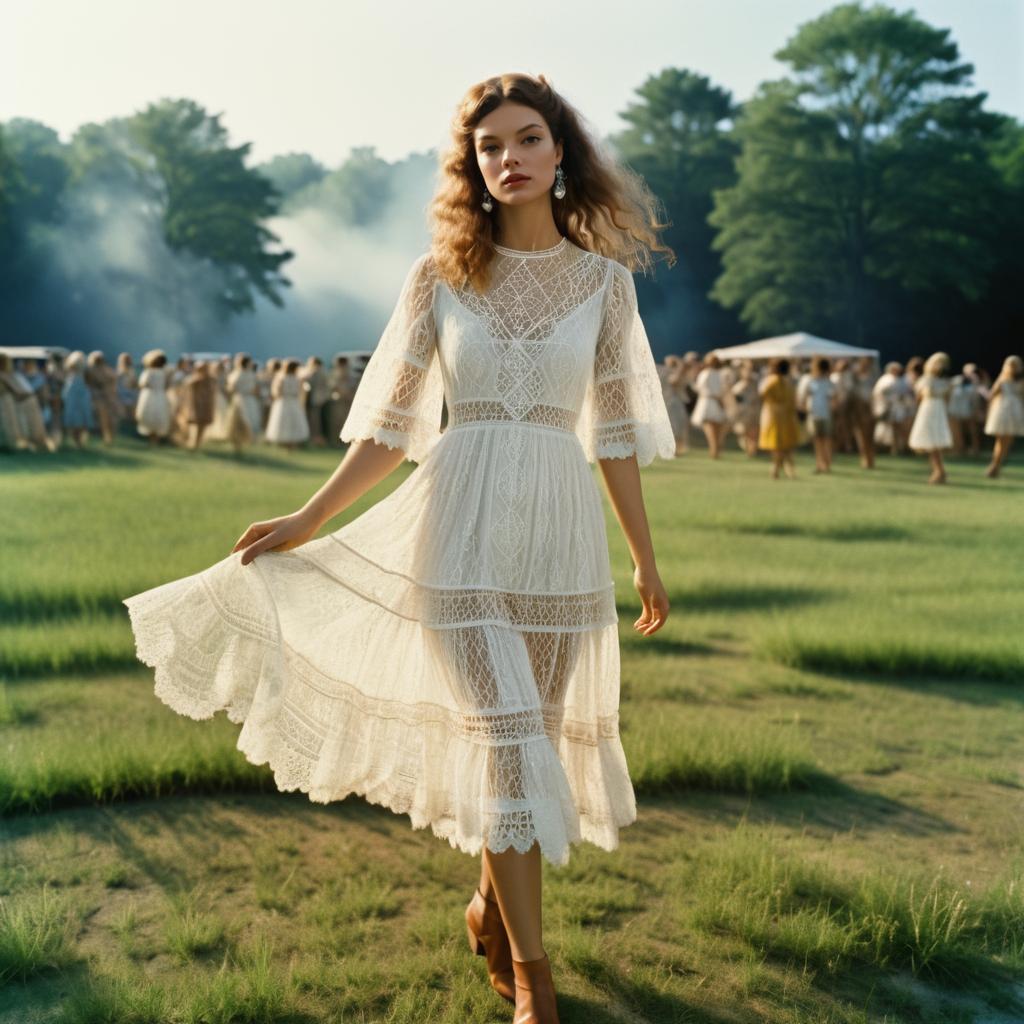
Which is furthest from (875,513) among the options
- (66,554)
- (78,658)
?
(78,658)

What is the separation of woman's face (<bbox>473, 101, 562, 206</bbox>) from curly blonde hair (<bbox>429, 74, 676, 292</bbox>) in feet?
0.12

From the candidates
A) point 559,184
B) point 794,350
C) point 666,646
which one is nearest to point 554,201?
point 559,184

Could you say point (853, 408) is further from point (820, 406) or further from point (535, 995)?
point (535, 995)

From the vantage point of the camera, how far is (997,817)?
448cm

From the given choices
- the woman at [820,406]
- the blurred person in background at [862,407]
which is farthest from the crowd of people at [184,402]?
the blurred person in background at [862,407]

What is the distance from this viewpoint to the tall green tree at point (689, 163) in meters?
35.2

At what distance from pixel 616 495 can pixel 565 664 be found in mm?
432

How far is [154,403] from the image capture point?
69.0 ft

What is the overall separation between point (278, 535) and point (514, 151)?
3.50 feet

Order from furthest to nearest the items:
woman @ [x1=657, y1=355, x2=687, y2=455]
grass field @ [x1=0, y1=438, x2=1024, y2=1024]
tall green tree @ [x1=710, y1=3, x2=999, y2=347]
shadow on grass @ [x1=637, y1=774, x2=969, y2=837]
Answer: tall green tree @ [x1=710, y1=3, x2=999, y2=347] < woman @ [x1=657, y1=355, x2=687, y2=455] < shadow on grass @ [x1=637, y1=774, x2=969, y2=837] < grass field @ [x1=0, y1=438, x2=1024, y2=1024]

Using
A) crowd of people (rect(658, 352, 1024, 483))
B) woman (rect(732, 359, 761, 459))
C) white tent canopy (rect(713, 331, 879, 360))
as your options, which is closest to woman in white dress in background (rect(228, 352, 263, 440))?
crowd of people (rect(658, 352, 1024, 483))

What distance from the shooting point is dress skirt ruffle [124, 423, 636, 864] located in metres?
2.82

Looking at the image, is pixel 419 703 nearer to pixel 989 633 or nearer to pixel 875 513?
pixel 989 633

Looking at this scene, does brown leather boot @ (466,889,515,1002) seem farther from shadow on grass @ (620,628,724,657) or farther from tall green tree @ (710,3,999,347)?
tall green tree @ (710,3,999,347)
